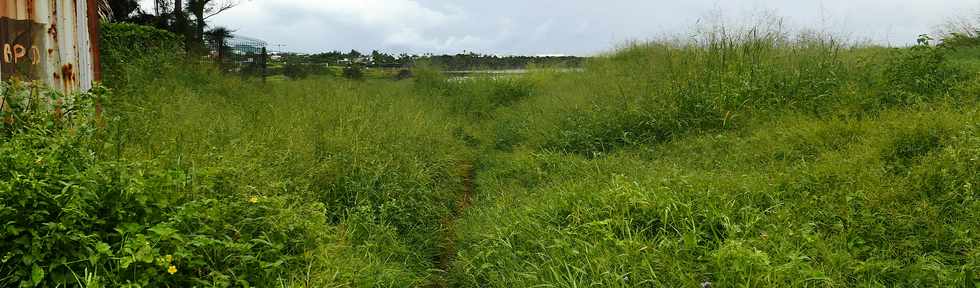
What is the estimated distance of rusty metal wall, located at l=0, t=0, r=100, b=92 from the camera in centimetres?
364

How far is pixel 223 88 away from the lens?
29.4 feet

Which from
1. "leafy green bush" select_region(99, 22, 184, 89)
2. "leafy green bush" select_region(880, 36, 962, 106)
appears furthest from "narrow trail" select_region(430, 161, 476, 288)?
"leafy green bush" select_region(99, 22, 184, 89)

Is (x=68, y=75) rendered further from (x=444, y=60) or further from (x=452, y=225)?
(x=444, y=60)

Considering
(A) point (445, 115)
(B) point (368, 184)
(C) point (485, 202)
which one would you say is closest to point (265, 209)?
(B) point (368, 184)

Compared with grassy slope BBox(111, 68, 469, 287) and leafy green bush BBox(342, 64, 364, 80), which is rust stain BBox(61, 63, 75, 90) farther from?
leafy green bush BBox(342, 64, 364, 80)

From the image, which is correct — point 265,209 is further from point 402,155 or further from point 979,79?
point 979,79

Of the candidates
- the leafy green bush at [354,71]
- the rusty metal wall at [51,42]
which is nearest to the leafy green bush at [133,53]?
the rusty metal wall at [51,42]

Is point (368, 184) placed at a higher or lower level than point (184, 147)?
lower

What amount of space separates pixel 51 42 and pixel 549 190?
142 inches

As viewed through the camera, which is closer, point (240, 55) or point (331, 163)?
point (331, 163)

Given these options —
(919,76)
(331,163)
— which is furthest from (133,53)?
(919,76)

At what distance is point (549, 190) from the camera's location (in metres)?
4.39

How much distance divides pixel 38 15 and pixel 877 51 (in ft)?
27.2

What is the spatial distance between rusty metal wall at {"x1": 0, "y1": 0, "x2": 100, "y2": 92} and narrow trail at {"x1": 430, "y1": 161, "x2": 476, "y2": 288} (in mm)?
2823
